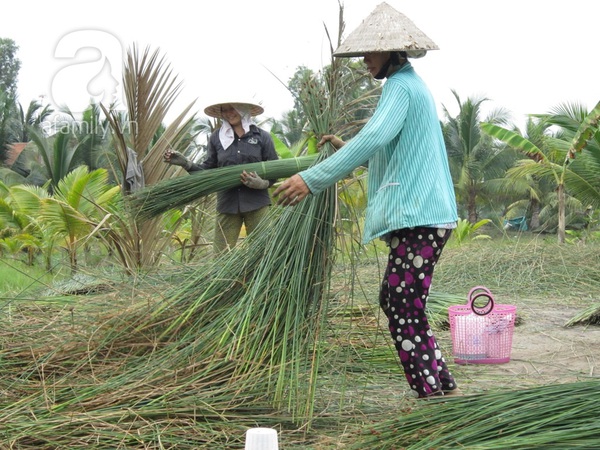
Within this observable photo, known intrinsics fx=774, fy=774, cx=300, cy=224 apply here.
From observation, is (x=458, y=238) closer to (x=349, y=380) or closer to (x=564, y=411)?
(x=349, y=380)

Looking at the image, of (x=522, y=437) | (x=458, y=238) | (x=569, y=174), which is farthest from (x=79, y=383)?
(x=458, y=238)

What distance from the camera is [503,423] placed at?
7.54ft

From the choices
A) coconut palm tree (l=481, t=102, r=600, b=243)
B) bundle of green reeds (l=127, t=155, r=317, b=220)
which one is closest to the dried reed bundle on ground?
bundle of green reeds (l=127, t=155, r=317, b=220)

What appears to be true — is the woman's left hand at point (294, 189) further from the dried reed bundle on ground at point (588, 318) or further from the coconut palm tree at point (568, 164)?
the coconut palm tree at point (568, 164)

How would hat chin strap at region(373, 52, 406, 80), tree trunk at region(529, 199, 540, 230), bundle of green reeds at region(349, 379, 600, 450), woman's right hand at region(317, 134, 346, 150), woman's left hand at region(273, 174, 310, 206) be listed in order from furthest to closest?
tree trunk at region(529, 199, 540, 230), woman's right hand at region(317, 134, 346, 150), hat chin strap at region(373, 52, 406, 80), woman's left hand at region(273, 174, 310, 206), bundle of green reeds at region(349, 379, 600, 450)

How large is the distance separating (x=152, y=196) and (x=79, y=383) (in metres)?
1.69

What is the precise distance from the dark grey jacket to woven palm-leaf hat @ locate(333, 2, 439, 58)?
2063mm

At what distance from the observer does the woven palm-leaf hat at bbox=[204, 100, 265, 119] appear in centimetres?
516

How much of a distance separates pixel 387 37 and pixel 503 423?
1465 millimetres

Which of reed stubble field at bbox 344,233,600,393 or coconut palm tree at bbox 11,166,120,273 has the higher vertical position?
coconut palm tree at bbox 11,166,120,273

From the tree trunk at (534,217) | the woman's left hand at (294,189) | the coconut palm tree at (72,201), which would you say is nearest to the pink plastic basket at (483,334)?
the woman's left hand at (294,189)

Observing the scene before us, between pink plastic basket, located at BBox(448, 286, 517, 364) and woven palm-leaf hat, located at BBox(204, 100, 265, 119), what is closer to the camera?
pink plastic basket, located at BBox(448, 286, 517, 364)

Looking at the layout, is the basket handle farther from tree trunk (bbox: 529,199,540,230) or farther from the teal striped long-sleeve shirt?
tree trunk (bbox: 529,199,540,230)

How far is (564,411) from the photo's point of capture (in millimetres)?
2305
